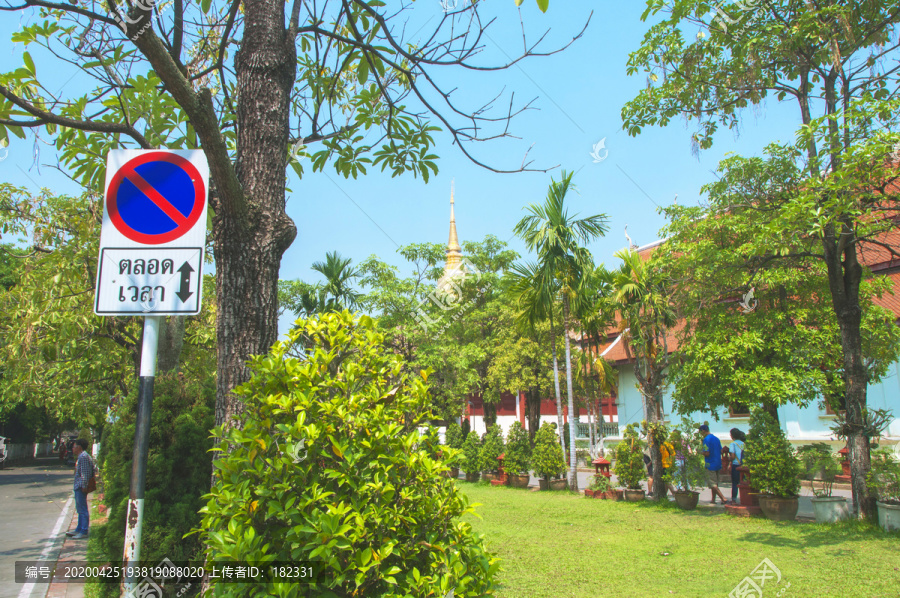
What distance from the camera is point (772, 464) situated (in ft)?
33.9

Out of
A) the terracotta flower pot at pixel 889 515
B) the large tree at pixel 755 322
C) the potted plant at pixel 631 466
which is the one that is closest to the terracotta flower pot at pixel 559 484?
the potted plant at pixel 631 466

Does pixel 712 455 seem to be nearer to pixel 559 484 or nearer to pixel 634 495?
pixel 634 495

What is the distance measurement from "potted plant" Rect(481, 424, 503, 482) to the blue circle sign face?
17171 mm

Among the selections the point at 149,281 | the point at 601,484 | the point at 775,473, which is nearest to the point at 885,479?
the point at 775,473

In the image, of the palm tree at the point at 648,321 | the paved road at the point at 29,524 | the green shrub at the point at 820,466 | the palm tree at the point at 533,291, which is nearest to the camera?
the paved road at the point at 29,524

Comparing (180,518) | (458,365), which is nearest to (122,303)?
(180,518)

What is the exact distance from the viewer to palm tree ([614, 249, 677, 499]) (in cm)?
1323

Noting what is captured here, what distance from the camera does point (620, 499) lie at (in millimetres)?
13703

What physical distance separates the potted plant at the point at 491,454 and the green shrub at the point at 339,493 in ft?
53.1

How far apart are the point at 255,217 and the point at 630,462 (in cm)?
1224

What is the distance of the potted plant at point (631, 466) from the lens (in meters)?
13.3

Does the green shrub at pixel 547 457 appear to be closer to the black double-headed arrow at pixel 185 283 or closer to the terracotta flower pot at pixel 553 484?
the terracotta flower pot at pixel 553 484

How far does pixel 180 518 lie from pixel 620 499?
10.9 metres

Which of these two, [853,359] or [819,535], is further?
[853,359]
